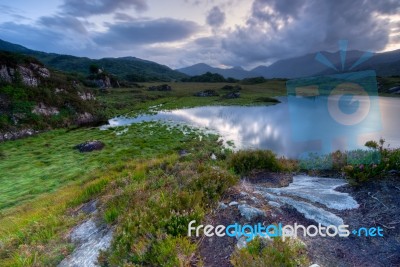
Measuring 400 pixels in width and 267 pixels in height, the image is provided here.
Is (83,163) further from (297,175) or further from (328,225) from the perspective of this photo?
(328,225)

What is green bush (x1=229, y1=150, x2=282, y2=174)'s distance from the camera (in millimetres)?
11405

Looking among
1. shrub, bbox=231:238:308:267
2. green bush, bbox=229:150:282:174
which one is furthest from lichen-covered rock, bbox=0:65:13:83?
shrub, bbox=231:238:308:267

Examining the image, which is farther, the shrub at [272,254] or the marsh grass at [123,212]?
the marsh grass at [123,212]

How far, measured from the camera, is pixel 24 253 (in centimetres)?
648

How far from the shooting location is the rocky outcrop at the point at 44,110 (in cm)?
3483

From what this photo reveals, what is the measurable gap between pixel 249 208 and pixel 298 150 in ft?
60.6

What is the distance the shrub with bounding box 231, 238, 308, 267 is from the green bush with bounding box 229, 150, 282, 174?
613cm

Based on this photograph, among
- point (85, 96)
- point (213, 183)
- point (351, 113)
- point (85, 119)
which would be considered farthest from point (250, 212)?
point (85, 96)

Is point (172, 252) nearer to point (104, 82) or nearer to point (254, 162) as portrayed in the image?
point (254, 162)

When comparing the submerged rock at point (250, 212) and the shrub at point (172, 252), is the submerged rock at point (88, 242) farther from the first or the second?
the submerged rock at point (250, 212)

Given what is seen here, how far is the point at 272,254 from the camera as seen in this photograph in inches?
189

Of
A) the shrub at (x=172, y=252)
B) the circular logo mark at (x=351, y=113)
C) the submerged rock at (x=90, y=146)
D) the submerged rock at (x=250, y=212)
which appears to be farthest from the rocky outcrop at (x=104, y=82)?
the shrub at (x=172, y=252)

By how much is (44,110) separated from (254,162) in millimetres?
35417

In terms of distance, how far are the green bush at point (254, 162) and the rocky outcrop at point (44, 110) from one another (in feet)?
110
